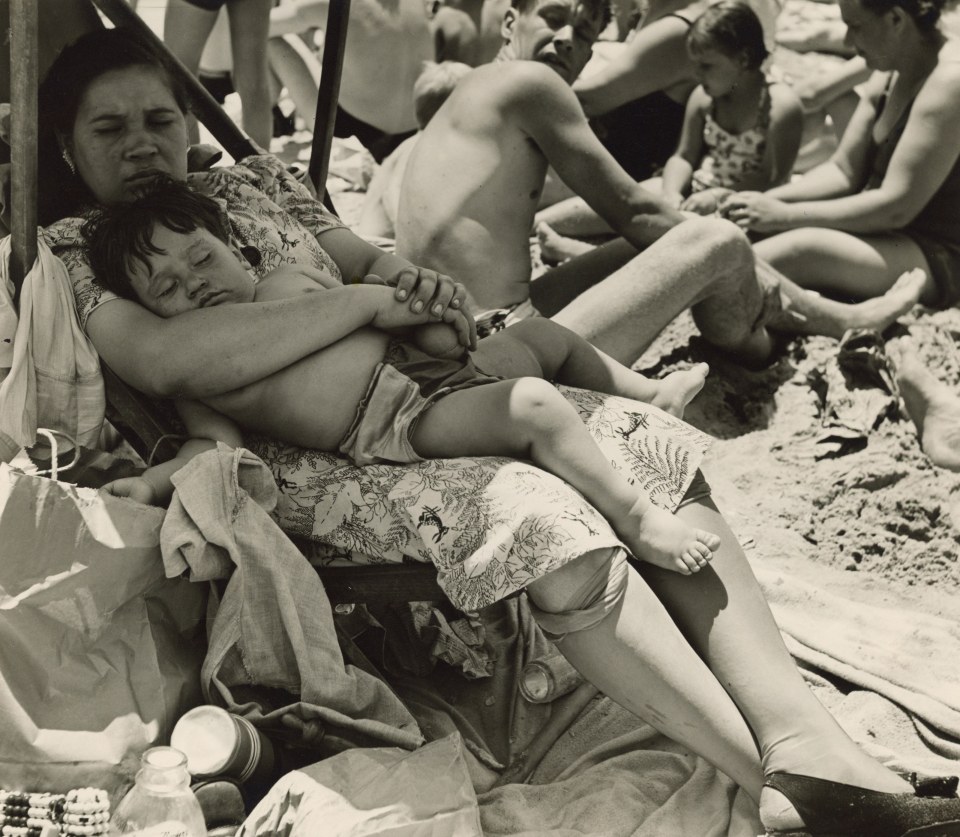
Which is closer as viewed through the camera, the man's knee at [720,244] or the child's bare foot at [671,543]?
the child's bare foot at [671,543]

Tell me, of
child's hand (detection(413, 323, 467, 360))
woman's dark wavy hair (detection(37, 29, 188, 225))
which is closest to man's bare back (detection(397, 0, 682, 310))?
woman's dark wavy hair (detection(37, 29, 188, 225))

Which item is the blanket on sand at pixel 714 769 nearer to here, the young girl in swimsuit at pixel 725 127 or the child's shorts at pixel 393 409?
the child's shorts at pixel 393 409

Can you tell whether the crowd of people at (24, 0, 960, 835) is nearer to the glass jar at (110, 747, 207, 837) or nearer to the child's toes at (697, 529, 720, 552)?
the child's toes at (697, 529, 720, 552)

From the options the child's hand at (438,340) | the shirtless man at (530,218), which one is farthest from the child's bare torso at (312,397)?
the shirtless man at (530,218)

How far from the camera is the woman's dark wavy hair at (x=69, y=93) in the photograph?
3.04 metres

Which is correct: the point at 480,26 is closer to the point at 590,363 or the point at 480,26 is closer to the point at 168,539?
Answer: the point at 590,363

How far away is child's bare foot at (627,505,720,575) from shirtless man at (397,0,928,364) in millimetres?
Result: 1274

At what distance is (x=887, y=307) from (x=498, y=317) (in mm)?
1726

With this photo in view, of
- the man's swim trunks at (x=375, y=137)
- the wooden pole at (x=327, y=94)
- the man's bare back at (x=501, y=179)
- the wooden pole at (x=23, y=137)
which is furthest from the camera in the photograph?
the man's swim trunks at (x=375, y=137)

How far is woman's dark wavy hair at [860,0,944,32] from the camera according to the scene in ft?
15.6

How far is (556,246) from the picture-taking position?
5301 mm

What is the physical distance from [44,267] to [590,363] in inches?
50.1

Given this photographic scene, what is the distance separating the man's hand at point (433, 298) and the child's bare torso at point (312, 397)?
10cm

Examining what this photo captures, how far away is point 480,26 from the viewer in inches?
280
